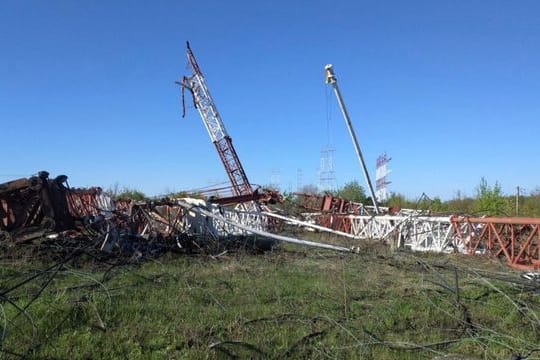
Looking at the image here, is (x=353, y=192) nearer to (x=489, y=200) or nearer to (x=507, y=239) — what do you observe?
(x=489, y=200)

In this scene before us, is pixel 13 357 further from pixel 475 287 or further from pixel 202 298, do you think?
pixel 475 287

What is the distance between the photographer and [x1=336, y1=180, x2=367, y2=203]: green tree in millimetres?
39344

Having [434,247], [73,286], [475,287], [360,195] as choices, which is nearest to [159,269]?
[73,286]

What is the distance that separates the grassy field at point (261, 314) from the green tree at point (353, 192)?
2999cm

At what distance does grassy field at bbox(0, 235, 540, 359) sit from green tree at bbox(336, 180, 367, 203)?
29991mm

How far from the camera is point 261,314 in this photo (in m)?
5.93

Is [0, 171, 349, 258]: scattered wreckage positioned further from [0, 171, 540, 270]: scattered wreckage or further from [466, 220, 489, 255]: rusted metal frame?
[466, 220, 489, 255]: rusted metal frame

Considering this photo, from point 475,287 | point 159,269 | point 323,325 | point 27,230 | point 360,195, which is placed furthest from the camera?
point 360,195

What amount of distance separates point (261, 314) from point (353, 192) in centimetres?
3556

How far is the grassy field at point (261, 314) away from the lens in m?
4.70

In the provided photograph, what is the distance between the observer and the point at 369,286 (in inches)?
315

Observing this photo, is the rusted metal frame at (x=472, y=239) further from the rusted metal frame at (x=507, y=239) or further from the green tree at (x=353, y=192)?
the green tree at (x=353, y=192)

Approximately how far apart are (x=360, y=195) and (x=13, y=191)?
31.6 meters

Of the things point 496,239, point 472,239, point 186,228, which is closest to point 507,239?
point 496,239
